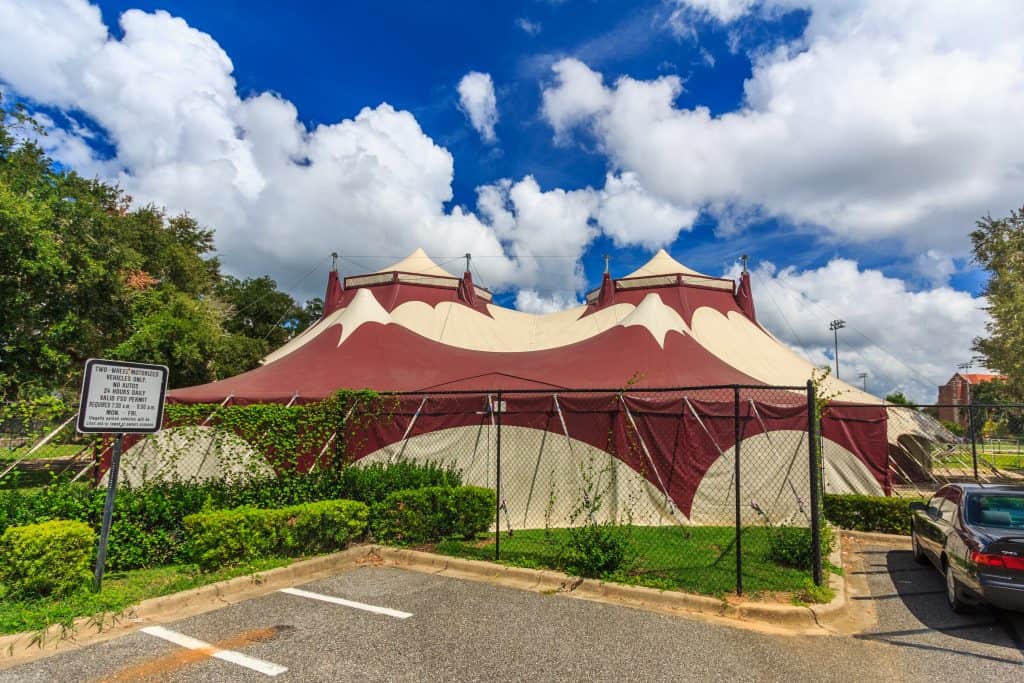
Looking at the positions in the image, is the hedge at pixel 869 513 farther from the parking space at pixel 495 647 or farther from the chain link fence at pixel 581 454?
the parking space at pixel 495 647

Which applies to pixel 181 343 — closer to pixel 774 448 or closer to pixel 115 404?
pixel 115 404

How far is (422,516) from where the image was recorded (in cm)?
846

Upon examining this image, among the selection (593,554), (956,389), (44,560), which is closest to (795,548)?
(593,554)

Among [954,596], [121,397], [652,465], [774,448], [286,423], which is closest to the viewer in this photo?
[954,596]

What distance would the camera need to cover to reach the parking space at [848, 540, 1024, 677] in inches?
198

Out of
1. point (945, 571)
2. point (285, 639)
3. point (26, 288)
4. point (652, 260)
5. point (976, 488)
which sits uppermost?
point (652, 260)

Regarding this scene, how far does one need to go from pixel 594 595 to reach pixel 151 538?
5.71 meters

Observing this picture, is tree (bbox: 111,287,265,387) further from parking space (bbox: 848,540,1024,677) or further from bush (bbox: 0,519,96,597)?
parking space (bbox: 848,540,1024,677)

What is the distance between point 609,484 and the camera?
1038cm

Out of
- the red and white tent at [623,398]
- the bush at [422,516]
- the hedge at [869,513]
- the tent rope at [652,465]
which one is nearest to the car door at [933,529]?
the hedge at [869,513]

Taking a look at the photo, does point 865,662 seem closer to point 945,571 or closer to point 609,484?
point 945,571

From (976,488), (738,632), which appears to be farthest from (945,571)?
(738,632)

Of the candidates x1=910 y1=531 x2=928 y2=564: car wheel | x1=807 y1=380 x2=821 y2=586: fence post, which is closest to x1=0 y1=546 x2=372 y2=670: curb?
x1=807 y1=380 x2=821 y2=586: fence post

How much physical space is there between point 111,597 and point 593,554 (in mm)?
5168
